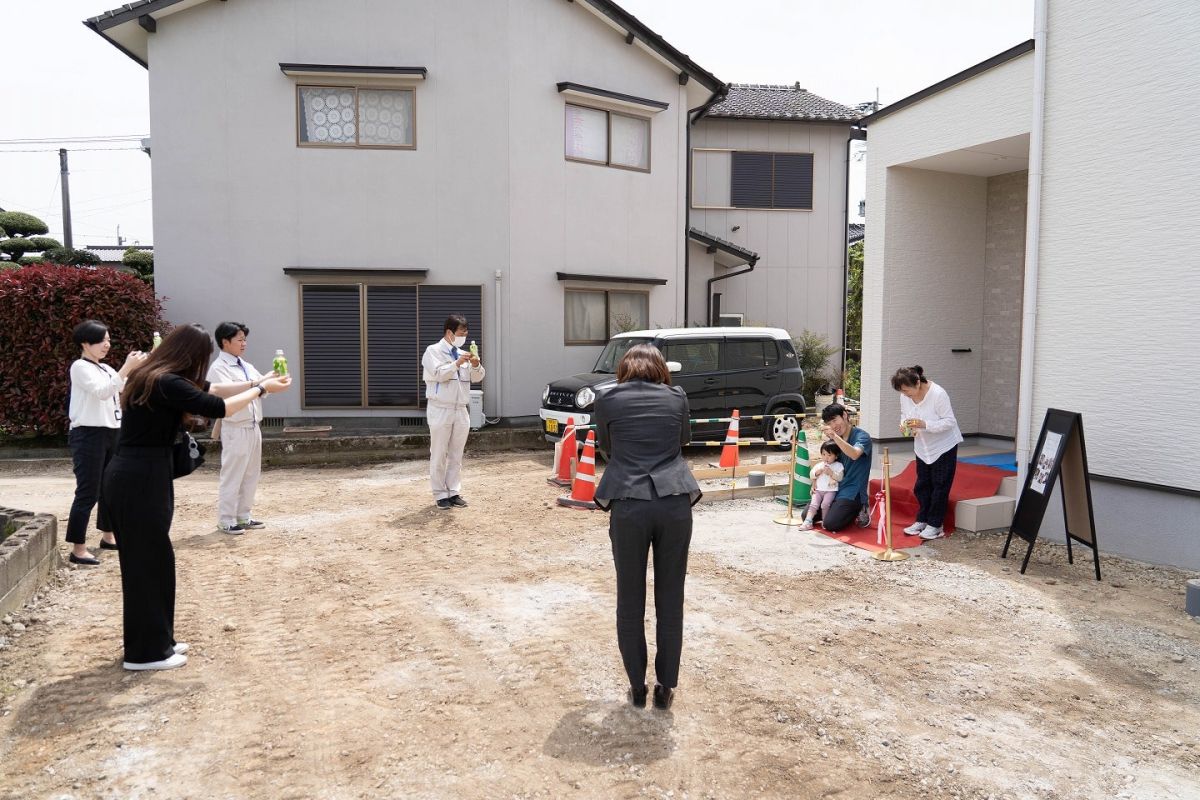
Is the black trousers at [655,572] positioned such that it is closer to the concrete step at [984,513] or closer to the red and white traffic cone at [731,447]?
the concrete step at [984,513]

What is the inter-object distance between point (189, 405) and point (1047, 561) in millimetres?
6276

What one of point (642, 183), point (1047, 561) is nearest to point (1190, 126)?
point (1047, 561)

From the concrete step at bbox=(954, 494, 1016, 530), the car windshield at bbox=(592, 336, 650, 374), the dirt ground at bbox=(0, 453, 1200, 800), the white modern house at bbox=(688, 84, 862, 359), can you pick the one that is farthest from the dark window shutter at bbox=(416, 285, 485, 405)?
the concrete step at bbox=(954, 494, 1016, 530)

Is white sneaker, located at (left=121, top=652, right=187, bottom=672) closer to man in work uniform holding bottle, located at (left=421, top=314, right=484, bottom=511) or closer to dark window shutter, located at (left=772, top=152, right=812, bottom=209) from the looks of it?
man in work uniform holding bottle, located at (left=421, top=314, right=484, bottom=511)

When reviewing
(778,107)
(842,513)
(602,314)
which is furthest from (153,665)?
(778,107)

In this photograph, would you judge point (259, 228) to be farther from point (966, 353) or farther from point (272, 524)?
point (966, 353)

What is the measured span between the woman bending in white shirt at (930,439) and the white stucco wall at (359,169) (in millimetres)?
7551

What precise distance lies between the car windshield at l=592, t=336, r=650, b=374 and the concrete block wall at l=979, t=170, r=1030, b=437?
15.0ft

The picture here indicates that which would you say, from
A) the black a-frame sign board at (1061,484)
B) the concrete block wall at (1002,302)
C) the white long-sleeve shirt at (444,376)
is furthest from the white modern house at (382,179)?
the black a-frame sign board at (1061,484)

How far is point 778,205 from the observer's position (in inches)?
727

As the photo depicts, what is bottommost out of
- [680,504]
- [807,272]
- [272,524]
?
[272,524]

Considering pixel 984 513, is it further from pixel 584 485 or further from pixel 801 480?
pixel 584 485

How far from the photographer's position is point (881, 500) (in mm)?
7383

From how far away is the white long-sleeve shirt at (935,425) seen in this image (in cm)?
705
